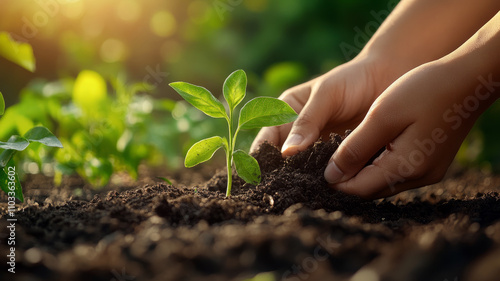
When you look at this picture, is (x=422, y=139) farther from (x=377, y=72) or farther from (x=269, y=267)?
(x=269, y=267)

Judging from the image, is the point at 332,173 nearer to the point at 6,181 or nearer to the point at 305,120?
the point at 305,120

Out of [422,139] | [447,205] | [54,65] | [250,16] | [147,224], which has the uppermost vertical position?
[54,65]

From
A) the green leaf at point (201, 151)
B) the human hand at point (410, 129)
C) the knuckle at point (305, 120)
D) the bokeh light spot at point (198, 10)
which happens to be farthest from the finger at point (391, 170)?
the bokeh light spot at point (198, 10)

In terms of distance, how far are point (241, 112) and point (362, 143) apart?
40 centimetres

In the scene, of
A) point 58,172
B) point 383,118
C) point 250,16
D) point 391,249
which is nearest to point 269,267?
point 391,249

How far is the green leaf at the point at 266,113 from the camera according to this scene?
118 cm

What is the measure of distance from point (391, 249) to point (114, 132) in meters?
1.57

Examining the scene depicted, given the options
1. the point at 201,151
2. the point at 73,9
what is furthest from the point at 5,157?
the point at 73,9

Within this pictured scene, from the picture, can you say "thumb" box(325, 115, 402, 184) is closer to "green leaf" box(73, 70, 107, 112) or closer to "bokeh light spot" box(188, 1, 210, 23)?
"green leaf" box(73, 70, 107, 112)

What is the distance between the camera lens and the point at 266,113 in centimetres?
121

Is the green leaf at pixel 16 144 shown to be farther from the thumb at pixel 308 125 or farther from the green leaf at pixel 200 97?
the thumb at pixel 308 125

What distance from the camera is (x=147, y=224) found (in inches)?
37.3

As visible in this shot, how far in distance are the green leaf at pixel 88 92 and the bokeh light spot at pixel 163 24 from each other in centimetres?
242

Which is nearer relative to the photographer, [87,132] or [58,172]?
[58,172]
